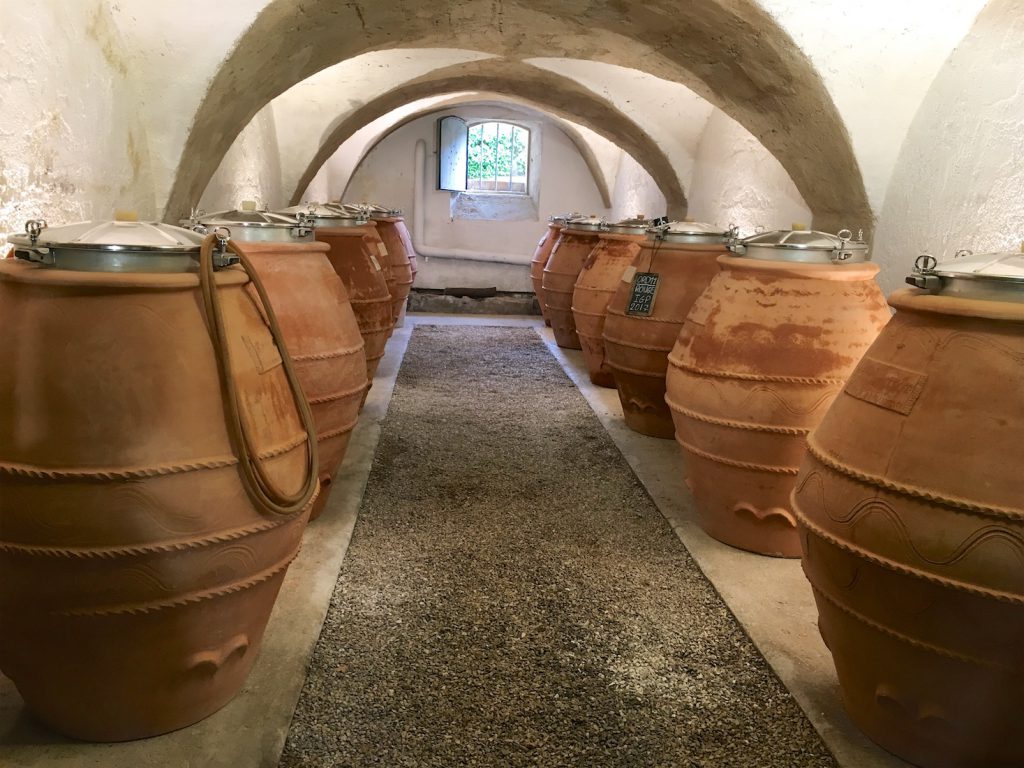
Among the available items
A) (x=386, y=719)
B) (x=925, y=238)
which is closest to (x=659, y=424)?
(x=925, y=238)

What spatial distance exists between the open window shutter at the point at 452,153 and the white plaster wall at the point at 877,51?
8.08 m

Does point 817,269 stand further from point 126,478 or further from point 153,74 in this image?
point 153,74

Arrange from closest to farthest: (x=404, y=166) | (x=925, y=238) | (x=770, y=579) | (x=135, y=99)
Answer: (x=770, y=579)
(x=135, y=99)
(x=925, y=238)
(x=404, y=166)

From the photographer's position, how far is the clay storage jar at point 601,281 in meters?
5.76

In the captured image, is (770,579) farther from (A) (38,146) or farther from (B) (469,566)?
(A) (38,146)

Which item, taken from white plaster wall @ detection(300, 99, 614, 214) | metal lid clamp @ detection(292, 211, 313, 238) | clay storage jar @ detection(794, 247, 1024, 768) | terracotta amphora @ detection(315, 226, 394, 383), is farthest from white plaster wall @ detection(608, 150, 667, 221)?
clay storage jar @ detection(794, 247, 1024, 768)

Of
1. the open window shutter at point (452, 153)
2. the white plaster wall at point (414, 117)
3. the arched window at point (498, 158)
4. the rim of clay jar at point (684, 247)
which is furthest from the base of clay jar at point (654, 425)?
the arched window at point (498, 158)

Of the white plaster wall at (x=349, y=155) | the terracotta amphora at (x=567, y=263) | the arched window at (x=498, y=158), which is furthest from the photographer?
the arched window at (x=498, y=158)

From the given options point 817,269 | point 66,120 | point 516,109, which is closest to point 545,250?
point 516,109

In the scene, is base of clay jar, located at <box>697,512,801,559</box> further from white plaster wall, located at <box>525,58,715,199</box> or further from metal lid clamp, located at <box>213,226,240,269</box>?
white plaster wall, located at <box>525,58,715,199</box>

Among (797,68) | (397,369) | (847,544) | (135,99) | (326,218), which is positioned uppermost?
(797,68)

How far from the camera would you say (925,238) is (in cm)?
382

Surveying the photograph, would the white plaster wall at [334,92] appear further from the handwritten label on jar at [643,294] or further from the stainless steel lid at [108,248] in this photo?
the stainless steel lid at [108,248]

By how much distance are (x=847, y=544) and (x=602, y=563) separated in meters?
1.35
